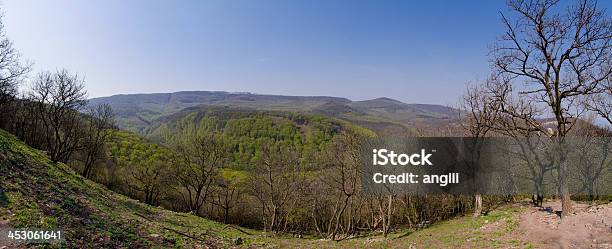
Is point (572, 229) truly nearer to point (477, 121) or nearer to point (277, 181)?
point (477, 121)

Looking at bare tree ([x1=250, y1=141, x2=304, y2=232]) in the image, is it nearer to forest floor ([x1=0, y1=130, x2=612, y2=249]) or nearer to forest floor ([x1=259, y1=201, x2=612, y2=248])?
forest floor ([x1=0, y1=130, x2=612, y2=249])

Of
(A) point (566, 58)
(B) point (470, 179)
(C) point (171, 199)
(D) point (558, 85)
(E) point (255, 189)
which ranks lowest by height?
(C) point (171, 199)

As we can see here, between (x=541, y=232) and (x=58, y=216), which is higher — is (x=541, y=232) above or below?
below

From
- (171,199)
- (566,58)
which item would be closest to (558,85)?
(566,58)

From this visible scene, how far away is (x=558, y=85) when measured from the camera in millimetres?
14906

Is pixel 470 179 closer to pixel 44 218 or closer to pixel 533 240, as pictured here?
pixel 533 240

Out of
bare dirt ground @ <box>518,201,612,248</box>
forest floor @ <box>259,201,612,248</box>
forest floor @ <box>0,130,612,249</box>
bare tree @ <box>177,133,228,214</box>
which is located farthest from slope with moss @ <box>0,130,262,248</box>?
bare tree @ <box>177,133,228,214</box>

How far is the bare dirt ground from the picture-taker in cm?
1278

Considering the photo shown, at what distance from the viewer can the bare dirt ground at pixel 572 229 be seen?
12.8 meters

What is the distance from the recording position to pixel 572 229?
1409 centimetres

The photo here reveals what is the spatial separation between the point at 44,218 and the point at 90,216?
3.69 meters

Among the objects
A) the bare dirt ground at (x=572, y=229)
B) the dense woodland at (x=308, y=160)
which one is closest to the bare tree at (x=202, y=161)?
the dense woodland at (x=308, y=160)

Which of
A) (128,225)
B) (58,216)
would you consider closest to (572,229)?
(128,225)

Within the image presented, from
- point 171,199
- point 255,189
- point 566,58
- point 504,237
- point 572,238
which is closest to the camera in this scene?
point 572,238
